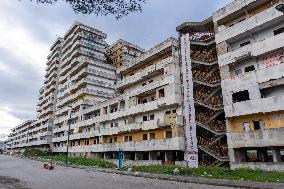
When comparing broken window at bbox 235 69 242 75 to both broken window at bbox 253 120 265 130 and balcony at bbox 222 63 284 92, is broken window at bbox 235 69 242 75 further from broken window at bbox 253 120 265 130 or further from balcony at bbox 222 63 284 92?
broken window at bbox 253 120 265 130

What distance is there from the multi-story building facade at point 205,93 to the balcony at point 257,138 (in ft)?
9.04

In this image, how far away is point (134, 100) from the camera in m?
44.4

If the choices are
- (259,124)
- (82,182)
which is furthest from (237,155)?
(82,182)

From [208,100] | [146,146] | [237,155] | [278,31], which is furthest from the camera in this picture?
[146,146]

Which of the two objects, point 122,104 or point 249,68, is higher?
point 249,68

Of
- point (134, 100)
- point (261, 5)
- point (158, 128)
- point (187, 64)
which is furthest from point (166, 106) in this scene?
point (261, 5)

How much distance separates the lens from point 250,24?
29.6 metres

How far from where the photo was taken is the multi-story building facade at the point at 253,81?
26.2 m

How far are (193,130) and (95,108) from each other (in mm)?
28686

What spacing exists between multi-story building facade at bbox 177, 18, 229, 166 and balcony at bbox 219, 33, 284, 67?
3777 millimetres

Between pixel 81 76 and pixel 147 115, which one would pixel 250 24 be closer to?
pixel 147 115

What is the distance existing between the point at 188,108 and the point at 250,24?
1115cm

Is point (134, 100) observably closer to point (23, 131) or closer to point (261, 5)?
point (261, 5)

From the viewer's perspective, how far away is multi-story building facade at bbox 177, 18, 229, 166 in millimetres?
32281
